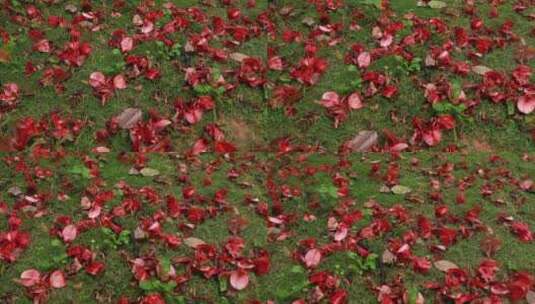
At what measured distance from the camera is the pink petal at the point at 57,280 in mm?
6855

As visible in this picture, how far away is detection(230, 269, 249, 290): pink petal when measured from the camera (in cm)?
684

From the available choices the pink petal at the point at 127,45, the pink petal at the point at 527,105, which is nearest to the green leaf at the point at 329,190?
the pink petal at the point at 527,105

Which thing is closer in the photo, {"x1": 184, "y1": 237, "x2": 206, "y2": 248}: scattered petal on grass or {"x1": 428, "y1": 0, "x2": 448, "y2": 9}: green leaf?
{"x1": 184, "y1": 237, "x2": 206, "y2": 248}: scattered petal on grass

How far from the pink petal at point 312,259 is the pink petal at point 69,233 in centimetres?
245

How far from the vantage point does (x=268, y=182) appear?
8.27 metres

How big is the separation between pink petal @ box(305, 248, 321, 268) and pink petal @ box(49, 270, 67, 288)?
242 cm

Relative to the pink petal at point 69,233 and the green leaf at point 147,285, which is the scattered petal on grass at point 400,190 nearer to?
the green leaf at point 147,285

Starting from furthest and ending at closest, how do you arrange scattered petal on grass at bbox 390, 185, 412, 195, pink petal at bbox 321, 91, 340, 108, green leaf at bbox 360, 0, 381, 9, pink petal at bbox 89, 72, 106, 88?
1. green leaf at bbox 360, 0, 381, 9
2. pink petal at bbox 89, 72, 106, 88
3. pink petal at bbox 321, 91, 340, 108
4. scattered petal on grass at bbox 390, 185, 412, 195

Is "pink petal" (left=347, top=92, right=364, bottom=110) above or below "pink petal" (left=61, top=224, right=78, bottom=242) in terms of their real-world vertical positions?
above

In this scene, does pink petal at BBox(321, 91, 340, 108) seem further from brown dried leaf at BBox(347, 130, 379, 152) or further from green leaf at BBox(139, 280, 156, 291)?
green leaf at BBox(139, 280, 156, 291)

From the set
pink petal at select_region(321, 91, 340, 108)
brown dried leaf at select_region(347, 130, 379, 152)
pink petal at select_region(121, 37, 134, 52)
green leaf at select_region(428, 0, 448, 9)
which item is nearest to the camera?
brown dried leaf at select_region(347, 130, 379, 152)

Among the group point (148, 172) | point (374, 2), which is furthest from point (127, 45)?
point (374, 2)

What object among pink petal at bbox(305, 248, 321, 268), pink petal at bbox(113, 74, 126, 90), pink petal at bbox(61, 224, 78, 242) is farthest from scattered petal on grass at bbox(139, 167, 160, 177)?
pink petal at bbox(305, 248, 321, 268)

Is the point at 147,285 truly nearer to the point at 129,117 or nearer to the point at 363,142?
the point at 129,117
